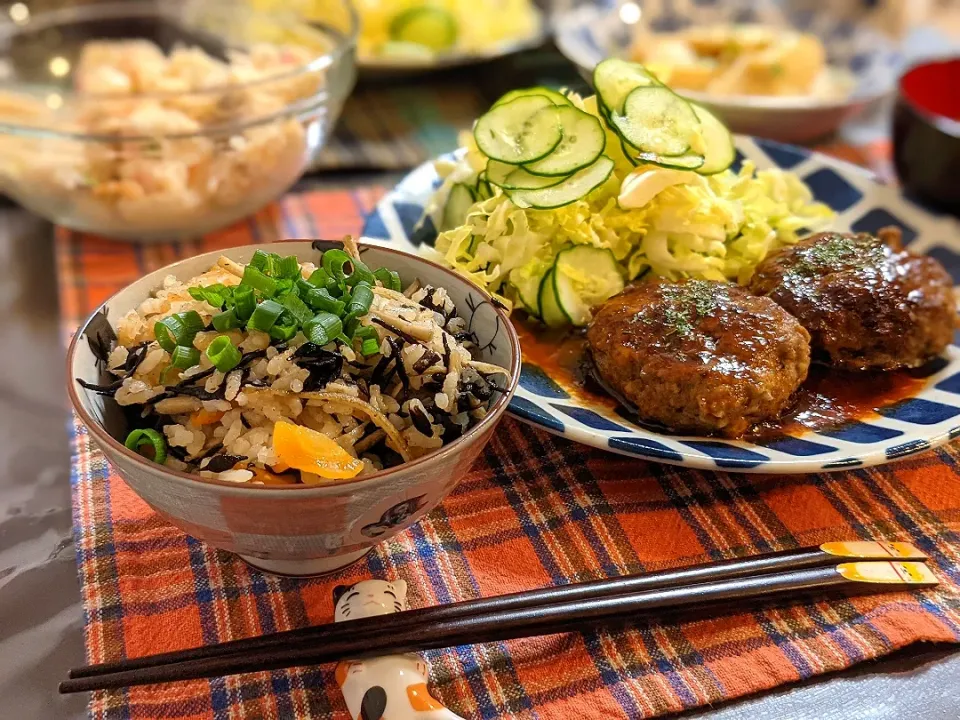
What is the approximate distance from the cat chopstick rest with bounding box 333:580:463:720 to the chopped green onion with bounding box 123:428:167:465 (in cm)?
43

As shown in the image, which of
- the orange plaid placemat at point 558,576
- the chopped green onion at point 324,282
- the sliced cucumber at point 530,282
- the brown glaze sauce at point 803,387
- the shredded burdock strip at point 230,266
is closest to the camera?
the orange plaid placemat at point 558,576

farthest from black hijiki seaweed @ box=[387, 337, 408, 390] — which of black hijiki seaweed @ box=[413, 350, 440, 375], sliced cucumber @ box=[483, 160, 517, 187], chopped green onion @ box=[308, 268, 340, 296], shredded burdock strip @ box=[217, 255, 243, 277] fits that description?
sliced cucumber @ box=[483, 160, 517, 187]

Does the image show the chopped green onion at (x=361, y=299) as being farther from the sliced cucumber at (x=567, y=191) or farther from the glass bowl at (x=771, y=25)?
the glass bowl at (x=771, y=25)

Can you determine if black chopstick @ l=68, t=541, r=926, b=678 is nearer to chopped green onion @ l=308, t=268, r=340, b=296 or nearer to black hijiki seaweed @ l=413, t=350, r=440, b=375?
black hijiki seaweed @ l=413, t=350, r=440, b=375

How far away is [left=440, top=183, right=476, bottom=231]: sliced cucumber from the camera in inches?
96.7

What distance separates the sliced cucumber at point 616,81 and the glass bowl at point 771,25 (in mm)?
908

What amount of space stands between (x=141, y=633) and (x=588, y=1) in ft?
15.1

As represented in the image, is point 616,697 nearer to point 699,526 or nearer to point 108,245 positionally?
point 699,526

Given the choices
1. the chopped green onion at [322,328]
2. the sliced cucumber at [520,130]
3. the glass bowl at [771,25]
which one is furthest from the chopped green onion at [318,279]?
the glass bowl at [771,25]

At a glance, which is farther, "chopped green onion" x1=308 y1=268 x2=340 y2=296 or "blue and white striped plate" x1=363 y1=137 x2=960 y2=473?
"blue and white striped plate" x1=363 y1=137 x2=960 y2=473

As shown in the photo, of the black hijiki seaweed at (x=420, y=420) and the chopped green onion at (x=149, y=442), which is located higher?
the black hijiki seaweed at (x=420, y=420)

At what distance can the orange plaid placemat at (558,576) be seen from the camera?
1.49 meters

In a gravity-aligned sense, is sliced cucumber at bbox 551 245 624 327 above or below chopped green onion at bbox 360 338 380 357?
below

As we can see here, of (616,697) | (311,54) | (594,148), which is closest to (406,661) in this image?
(616,697)
